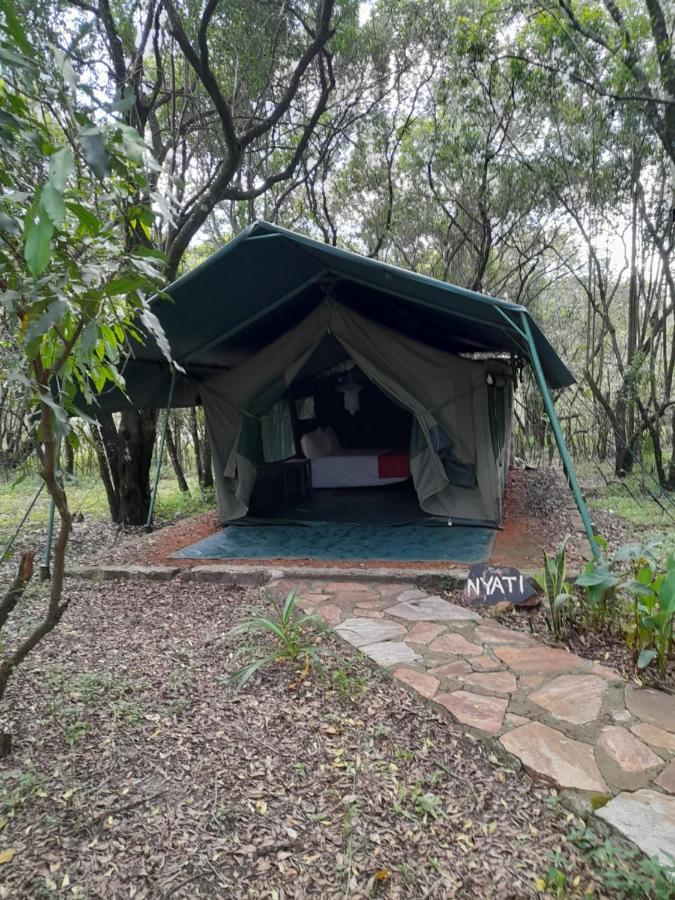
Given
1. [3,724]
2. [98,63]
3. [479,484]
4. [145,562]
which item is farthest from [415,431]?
[98,63]

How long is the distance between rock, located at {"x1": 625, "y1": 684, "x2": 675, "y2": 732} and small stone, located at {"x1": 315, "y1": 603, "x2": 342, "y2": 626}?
1280 millimetres

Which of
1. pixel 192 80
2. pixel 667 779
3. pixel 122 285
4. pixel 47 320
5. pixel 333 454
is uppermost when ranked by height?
pixel 192 80

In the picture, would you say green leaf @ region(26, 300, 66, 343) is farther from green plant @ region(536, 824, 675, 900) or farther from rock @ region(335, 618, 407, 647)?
rock @ region(335, 618, 407, 647)

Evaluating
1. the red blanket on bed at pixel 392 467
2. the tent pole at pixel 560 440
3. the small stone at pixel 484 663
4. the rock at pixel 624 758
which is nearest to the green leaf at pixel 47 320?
the rock at pixel 624 758

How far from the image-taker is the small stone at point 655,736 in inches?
66.4

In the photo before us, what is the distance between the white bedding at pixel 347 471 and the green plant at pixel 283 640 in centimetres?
383

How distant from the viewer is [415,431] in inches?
200

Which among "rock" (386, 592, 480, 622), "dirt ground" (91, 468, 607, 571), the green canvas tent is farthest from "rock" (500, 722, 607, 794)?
the green canvas tent

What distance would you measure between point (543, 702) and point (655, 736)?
1.15ft

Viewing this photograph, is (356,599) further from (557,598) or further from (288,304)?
(288,304)

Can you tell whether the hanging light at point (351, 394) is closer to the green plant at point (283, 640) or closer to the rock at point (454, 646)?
the green plant at point (283, 640)

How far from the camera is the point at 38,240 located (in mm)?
877

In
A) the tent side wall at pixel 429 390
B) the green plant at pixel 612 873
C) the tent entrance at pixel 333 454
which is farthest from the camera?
the tent entrance at pixel 333 454

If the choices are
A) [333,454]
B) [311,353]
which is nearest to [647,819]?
[311,353]
